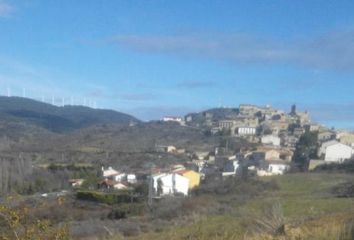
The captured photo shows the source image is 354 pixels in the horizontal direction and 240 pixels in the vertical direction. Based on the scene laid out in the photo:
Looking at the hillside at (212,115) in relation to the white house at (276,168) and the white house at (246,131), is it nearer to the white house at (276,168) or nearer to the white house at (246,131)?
the white house at (246,131)

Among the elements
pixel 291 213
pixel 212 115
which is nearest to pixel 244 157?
pixel 291 213

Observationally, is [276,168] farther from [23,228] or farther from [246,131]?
[23,228]

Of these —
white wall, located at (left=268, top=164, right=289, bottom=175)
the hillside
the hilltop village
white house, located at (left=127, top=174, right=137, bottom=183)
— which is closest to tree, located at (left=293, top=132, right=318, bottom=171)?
the hilltop village

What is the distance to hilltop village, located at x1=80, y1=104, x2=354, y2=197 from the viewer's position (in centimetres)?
5158

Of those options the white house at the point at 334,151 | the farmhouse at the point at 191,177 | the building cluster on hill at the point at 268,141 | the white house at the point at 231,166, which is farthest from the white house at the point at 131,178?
the white house at the point at 334,151

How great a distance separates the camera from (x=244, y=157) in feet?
233

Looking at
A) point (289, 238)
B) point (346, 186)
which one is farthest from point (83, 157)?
point (289, 238)

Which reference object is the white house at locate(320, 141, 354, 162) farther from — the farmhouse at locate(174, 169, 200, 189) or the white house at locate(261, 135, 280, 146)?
the white house at locate(261, 135, 280, 146)

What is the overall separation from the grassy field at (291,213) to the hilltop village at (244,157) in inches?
383

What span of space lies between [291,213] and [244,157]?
166ft

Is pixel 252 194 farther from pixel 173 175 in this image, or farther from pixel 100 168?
pixel 100 168

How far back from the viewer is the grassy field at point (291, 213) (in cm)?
685

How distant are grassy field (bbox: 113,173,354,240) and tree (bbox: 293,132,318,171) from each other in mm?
20350

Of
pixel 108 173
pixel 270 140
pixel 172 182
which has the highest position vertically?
pixel 270 140
